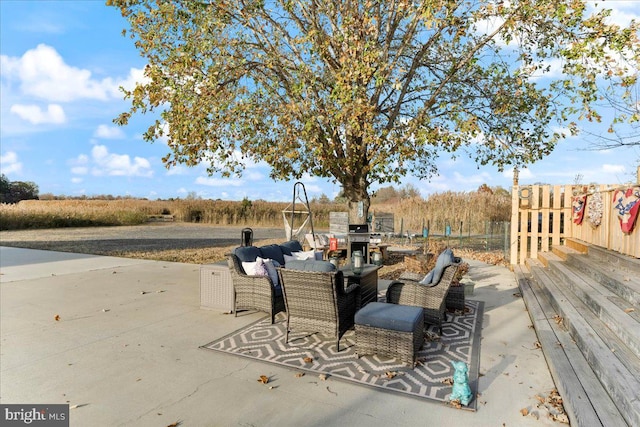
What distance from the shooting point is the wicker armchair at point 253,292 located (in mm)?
4254

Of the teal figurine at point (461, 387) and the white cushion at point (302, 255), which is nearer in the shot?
the teal figurine at point (461, 387)

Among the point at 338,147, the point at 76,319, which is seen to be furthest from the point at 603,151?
the point at 76,319

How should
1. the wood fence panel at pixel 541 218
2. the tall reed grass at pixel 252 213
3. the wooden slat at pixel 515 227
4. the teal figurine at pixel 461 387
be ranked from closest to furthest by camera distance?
the teal figurine at pixel 461 387, the wood fence panel at pixel 541 218, the wooden slat at pixel 515 227, the tall reed grass at pixel 252 213

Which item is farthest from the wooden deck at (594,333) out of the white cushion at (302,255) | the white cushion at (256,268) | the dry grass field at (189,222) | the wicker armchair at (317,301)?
the dry grass field at (189,222)

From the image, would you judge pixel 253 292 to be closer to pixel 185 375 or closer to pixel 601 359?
pixel 185 375

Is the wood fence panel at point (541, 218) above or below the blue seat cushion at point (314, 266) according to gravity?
above

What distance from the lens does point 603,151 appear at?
22.6 feet

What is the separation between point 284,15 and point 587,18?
5.22m

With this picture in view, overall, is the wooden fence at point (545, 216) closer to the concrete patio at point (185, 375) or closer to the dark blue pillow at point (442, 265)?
the concrete patio at point (185, 375)

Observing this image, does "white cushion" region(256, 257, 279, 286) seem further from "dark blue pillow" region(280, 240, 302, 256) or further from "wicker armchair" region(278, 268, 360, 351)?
"dark blue pillow" region(280, 240, 302, 256)

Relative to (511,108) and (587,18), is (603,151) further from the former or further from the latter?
(587,18)

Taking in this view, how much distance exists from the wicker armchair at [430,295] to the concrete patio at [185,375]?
21.7 inches

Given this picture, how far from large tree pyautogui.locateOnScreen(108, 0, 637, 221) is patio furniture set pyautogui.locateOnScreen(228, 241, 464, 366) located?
248cm

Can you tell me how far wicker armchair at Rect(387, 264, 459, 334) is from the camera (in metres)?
4.02
